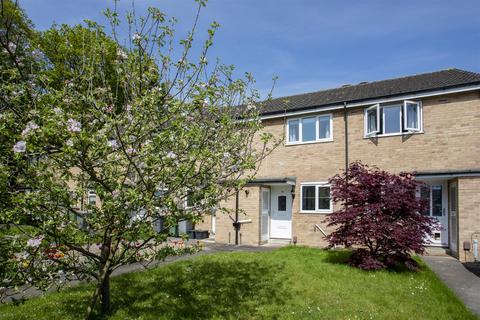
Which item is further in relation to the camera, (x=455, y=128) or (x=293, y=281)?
(x=455, y=128)

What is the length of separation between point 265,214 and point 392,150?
5.83 meters

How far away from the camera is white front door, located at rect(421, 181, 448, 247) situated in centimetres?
1289

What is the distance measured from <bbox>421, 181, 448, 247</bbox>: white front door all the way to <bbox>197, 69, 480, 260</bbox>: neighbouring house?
32mm

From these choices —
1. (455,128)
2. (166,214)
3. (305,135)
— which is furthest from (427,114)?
(166,214)

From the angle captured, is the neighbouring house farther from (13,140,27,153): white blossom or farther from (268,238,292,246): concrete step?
(13,140,27,153): white blossom

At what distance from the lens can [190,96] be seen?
4961 millimetres

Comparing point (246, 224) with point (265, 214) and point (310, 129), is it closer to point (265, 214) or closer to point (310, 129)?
point (265, 214)

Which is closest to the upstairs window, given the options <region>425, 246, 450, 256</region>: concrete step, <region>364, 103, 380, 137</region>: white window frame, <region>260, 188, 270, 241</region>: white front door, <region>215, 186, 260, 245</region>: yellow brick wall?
<region>364, 103, 380, 137</region>: white window frame

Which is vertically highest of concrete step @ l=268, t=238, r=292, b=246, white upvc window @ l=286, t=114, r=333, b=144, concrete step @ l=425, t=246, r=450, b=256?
white upvc window @ l=286, t=114, r=333, b=144

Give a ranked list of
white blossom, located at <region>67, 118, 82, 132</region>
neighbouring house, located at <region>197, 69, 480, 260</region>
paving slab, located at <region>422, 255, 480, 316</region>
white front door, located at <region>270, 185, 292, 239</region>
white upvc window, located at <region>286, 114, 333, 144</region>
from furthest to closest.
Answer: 1. white front door, located at <region>270, 185, 292, 239</region>
2. white upvc window, located at <region>286, 114, 333, 144</region>
3. neighbouring house, located at <region>197, 69, 480, 260</region>
4. paving slab, located at <region>422, 255, 480, 316</region>
5. white blossom, located at <region>67, 118, 82, 132</region>

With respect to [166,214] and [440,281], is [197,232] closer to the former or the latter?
[440,281]

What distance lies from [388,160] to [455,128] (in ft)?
7.97

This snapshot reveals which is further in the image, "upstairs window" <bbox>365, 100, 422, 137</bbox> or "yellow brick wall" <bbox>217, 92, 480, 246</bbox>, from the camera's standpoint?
"upstairs window" <bbox>365, 100, 422, 137</bbox>

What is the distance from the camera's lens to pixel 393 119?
45.4 ft
